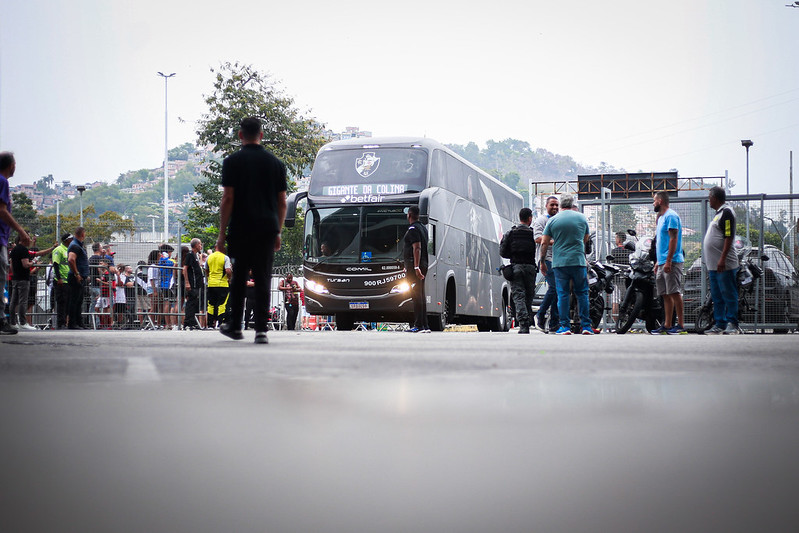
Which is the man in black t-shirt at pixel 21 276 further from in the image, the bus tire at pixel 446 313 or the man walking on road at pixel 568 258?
the man walking on road at pixel 568 258

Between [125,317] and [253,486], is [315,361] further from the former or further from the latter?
[125,317]

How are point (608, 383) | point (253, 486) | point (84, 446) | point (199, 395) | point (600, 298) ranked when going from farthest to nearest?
point (600, 298), point (608, 383), point (199, 395), point (84, 446), point (253, 486)

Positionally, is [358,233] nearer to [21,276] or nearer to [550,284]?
[550,284]

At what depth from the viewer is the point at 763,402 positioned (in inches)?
150

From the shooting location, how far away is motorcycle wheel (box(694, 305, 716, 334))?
47.3 ft

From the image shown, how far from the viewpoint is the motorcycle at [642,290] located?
13602mm

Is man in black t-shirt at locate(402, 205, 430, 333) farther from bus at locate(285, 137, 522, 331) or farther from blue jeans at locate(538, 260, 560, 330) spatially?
bus at locate(285, 137, 522, 331)

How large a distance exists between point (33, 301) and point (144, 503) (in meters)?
17.2

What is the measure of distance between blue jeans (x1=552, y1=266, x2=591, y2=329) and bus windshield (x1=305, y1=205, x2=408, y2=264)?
6279 mm

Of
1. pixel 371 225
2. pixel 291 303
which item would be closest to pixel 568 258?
pixel 371 225

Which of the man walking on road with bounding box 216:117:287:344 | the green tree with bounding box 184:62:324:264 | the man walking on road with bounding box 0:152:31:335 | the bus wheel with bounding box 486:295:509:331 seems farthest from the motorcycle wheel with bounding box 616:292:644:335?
the green tree with bounding box 184:62:324:264

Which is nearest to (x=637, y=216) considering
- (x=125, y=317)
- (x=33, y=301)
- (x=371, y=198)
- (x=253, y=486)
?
(x=371, y=198)

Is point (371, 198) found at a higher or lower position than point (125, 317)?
higher

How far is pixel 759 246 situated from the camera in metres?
16.5
